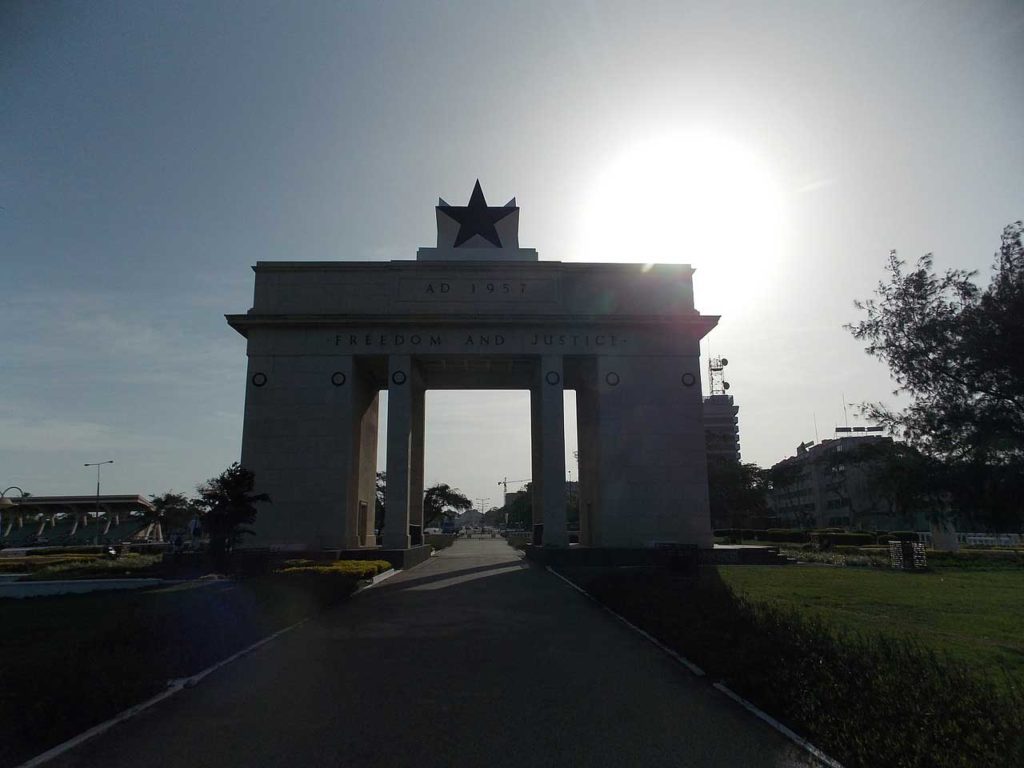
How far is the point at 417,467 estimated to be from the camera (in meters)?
38.9

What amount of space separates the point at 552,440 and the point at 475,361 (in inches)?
231

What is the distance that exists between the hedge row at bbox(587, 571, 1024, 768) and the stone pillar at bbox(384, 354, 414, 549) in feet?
69.9

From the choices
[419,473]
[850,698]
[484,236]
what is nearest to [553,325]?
[484,236]

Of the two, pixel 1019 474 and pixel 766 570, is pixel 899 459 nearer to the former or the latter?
pixel 1019 474

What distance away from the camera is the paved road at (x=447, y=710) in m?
5.72

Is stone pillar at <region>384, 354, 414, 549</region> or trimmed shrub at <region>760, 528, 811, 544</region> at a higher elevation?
stone pillar at <region>384, 354, 414, 549</region>

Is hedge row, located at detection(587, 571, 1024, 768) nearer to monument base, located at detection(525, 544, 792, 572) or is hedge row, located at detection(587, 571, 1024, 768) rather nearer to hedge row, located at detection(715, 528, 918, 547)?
monument base, located at detection(525, 544, 792, 572)

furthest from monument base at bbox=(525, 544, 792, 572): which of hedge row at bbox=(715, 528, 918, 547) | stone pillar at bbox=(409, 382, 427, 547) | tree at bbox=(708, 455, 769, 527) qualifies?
tree at bbox=(708, 455, 769, 527)

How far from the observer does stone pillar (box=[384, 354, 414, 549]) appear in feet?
103

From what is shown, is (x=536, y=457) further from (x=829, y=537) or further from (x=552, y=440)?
(x=829, y=537)

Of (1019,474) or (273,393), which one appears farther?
(273,393)

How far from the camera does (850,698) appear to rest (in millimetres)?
6477

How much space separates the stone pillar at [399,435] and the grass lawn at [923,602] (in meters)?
14.1

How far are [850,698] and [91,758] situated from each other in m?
6.47
